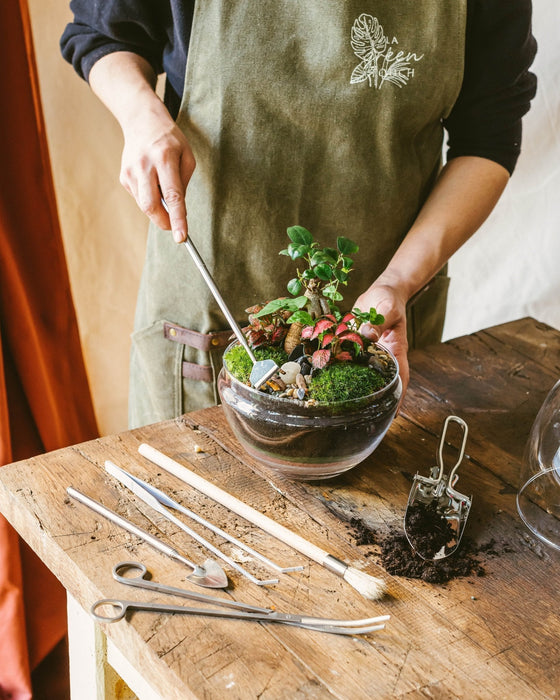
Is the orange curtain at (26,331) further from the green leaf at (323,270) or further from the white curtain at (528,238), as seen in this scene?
the white curtain at (528,238)

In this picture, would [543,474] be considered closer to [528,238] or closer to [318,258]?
[318,258]

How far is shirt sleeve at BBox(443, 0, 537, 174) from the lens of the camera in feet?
3.53

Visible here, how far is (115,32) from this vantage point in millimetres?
1072

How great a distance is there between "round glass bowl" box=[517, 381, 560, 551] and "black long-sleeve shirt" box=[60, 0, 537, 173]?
53 cm

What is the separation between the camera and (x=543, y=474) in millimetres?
830

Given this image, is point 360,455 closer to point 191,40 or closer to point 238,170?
point 238,170

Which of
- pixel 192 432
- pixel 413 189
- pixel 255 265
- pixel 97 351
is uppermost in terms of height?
pixel 413 189

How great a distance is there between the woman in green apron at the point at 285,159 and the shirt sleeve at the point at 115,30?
1cm

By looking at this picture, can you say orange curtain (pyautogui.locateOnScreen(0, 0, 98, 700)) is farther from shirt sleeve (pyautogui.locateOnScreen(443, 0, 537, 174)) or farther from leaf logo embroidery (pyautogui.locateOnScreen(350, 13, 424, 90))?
shirt sleeve (pyautogui.locateOnScreen(443, 0, 537, 174))

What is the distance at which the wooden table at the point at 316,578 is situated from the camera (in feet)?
1.92

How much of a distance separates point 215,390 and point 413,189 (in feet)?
1.63

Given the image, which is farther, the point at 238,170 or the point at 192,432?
the point at 238,170

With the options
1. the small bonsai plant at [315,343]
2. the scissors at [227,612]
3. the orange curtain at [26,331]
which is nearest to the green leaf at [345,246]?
the small bonsai plant at [315,343]

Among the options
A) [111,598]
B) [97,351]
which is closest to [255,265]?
[111,598]
